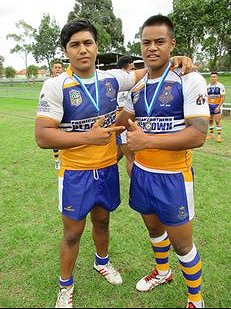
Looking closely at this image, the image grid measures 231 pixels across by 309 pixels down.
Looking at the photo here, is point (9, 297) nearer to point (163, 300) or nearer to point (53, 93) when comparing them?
point (163, 300)

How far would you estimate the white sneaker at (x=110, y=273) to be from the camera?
121 inches

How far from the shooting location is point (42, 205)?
500cm

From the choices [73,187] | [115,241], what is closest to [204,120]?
[73,187]

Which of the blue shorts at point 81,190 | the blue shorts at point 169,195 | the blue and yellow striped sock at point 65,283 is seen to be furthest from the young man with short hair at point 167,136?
the blue and yellow striped sock at point 65,283

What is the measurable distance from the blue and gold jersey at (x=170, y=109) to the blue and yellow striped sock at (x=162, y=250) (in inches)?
32.0

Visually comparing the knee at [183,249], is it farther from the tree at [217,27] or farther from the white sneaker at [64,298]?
the tree at [217,27]

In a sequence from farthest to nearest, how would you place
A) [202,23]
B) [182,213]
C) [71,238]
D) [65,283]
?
[202,23] < [65,283] < [71,238] < [182,213]

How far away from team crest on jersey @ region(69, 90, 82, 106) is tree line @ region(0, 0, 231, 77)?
15.6 metres

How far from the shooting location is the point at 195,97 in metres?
2.16

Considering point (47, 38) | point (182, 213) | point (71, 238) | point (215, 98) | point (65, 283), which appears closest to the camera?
point (182, 213)

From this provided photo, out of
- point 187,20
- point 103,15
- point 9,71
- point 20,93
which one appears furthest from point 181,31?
point 9,71

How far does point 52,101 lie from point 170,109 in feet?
2.84

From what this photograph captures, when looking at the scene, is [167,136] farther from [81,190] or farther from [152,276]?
[152,276]

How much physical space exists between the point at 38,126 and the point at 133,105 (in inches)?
30.1
